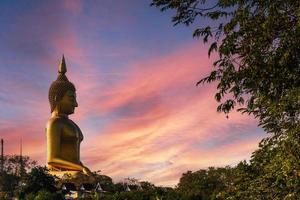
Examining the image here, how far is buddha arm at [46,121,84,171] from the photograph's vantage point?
6975cm

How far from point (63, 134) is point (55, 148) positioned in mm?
1988

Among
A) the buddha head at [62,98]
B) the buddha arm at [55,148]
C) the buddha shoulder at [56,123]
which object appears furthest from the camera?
the buddha head at [62,98]

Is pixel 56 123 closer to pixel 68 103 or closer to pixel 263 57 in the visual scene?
pixel 68 103

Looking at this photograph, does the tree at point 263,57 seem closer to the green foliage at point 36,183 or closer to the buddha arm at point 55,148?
the green foliage at point 36,183

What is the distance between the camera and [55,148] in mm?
70500

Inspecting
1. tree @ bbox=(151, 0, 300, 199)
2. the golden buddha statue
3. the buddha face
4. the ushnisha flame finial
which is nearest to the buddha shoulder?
the golden buddha statue

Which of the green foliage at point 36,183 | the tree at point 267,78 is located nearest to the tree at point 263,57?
the tree at point 267,78

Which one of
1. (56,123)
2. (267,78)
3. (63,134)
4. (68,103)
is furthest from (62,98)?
(267,78)

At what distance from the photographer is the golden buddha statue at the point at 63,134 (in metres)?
70.1

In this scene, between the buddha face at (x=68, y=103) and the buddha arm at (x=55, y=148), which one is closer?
the buddha arm at (x=55, y=148)

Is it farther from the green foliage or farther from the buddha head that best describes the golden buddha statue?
the green foliage

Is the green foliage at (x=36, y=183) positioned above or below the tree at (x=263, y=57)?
above

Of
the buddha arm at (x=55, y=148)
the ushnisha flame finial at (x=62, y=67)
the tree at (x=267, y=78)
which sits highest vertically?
the ushnisha flame finial at (x=62, y=67)

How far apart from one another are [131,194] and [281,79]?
34508 millimetres
